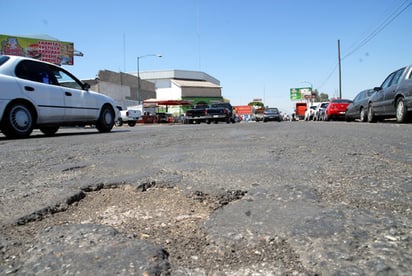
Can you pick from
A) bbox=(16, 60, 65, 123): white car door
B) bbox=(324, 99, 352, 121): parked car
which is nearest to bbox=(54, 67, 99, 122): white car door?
bbox=(16, 60, 65, 123): white car door

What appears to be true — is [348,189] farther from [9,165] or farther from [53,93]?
[53,93]

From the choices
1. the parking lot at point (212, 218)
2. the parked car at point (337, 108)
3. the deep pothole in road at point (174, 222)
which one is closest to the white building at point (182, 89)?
the parked car at point (337, 108)

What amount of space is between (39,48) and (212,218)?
41.2 metres

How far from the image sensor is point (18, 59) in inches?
255

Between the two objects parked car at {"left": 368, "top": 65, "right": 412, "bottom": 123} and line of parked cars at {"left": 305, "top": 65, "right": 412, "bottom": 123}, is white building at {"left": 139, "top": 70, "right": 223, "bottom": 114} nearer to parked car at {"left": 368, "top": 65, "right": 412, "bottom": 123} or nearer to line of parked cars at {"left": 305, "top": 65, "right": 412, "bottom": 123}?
line of parked cars at {"left": 305, "top": 65, "right": 412, "bottom": 123}

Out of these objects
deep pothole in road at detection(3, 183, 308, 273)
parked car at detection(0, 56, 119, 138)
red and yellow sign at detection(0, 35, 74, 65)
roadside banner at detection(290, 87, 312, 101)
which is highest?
red and yellow sign at detection(0, 35, 74, 65)

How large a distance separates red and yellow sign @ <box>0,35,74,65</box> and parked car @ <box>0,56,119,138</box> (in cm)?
2838

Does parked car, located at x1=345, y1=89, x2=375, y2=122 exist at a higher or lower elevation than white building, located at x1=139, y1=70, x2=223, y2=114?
lower

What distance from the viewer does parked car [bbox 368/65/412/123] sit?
31.0 ft

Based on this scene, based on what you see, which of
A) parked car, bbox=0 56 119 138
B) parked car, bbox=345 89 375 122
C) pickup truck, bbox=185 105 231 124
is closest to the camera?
parked car, bbox=0 56 119 138

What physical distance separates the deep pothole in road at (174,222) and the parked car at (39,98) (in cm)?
501

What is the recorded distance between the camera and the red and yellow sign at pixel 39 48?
113ft

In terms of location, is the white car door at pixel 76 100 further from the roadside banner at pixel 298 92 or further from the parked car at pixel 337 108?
the roadside banner at pixel 298 92

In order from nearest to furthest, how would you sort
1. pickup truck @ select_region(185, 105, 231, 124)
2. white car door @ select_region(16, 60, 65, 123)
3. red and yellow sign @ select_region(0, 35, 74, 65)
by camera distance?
white car door @ select_region(16, 60, 65, 123), pickup truck @ select_region(185, 105, 231, 124), red and yellow sign @ select_region(0, 35, 74, 65)
